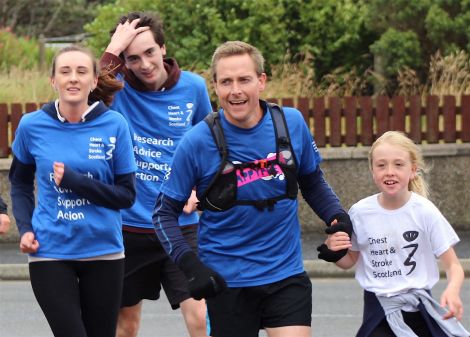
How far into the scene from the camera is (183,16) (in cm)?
2027

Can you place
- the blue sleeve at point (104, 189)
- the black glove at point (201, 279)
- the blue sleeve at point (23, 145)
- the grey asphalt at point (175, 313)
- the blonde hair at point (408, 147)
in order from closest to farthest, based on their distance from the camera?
1. the black glove at point (201, 279)
2. the blonde hair at point (408, 147)
3. the blue sleeve at point (104, 189)
4. the blue sleeve at point (23, 145)
5. the grey asphalt at point (175, 313)

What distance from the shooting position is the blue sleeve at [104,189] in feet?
18.8

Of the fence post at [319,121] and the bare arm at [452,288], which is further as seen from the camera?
the fence post at [319,121]

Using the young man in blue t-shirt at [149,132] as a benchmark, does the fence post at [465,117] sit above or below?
below

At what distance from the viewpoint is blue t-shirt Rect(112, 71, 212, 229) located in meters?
6.89

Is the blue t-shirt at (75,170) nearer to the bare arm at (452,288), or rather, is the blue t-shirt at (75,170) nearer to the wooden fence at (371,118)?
the bare arm at (452,288)

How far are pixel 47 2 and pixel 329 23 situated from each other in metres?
22.3

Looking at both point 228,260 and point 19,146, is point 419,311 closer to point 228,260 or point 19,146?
point 228,260

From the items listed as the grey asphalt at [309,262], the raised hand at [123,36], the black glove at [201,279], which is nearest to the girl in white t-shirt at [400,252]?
the black glove at [201,279]

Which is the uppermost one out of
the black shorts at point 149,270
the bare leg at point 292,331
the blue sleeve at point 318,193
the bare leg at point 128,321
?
the blue sleeve at point 318,193

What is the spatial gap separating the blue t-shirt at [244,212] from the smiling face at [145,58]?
141 cm

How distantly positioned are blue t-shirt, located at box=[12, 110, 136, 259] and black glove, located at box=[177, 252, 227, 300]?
74 cm

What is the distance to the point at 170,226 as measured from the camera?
5434 millimetres

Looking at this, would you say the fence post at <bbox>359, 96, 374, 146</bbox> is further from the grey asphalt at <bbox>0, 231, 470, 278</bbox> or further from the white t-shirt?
the white t-shirt
